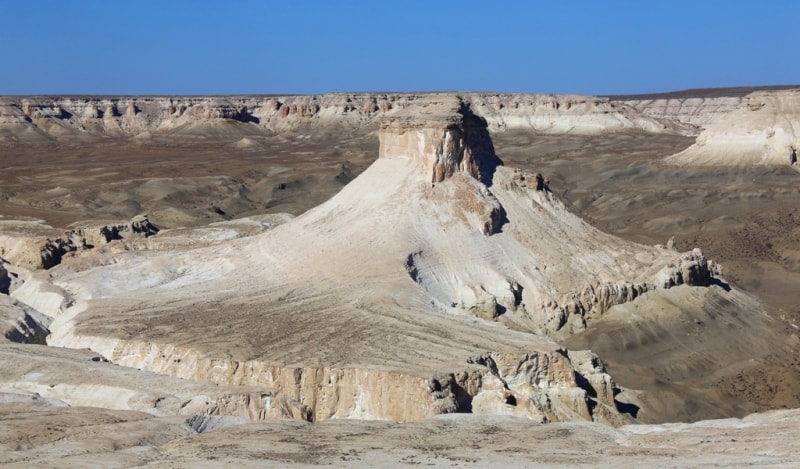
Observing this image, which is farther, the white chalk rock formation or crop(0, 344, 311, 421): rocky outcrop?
the white chalk rock formation

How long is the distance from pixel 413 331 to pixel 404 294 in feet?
10.2

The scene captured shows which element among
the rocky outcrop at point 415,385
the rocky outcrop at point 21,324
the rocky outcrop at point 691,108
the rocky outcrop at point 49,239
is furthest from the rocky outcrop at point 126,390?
the rocky outcrop at point 691,108

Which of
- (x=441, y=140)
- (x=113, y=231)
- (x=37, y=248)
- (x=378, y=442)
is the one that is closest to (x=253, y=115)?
(x=113, y=231)

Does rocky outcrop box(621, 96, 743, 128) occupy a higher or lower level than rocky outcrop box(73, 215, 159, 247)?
higher

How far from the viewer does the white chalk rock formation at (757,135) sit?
77375 millimetres

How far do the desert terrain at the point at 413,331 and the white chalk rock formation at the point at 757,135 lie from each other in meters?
15.8

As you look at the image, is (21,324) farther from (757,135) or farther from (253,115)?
(253,115)

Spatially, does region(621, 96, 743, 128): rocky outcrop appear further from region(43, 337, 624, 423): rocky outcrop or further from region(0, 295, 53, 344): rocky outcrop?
region(43, 337, 624, 423): rocky outcrop

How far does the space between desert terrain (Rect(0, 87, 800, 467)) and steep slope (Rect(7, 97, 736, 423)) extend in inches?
3.1

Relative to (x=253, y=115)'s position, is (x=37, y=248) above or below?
below

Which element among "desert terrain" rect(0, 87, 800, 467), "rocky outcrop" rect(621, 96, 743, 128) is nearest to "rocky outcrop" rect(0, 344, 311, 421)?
"desert terrain" rect(0, 87, 800, 467)

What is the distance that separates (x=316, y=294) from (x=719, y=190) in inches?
1926

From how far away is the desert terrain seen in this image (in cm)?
1909

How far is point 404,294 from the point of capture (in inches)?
1171
